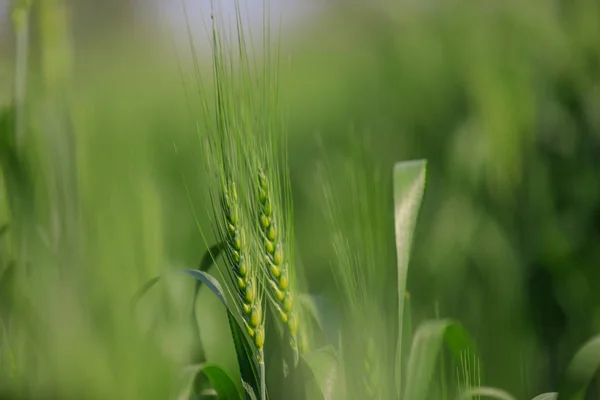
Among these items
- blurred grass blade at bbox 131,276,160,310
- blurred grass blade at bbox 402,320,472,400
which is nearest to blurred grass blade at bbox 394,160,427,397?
blurred grass blade at bbox 402,320,472,400

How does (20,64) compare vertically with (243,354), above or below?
above

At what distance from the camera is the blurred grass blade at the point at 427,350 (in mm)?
315

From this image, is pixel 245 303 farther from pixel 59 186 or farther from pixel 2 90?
pixel 2 90

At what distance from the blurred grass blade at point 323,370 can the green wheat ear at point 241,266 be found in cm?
3

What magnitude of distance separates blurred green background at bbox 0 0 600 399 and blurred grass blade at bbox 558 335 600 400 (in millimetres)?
52

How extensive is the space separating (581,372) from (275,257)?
9.9 inches

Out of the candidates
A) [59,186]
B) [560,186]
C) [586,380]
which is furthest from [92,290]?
[560,186]

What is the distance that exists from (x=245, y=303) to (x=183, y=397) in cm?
9

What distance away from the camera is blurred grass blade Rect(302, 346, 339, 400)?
0.87 ft

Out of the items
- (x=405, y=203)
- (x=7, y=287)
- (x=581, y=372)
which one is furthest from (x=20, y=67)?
(x=581, y=372)

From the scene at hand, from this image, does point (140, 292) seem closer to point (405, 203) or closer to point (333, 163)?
point (405, 203)

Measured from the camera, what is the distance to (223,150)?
262 mm

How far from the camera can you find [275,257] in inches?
10.0

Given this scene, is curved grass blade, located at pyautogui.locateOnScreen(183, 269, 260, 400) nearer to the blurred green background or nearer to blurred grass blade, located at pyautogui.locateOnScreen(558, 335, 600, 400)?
the blurred green background
